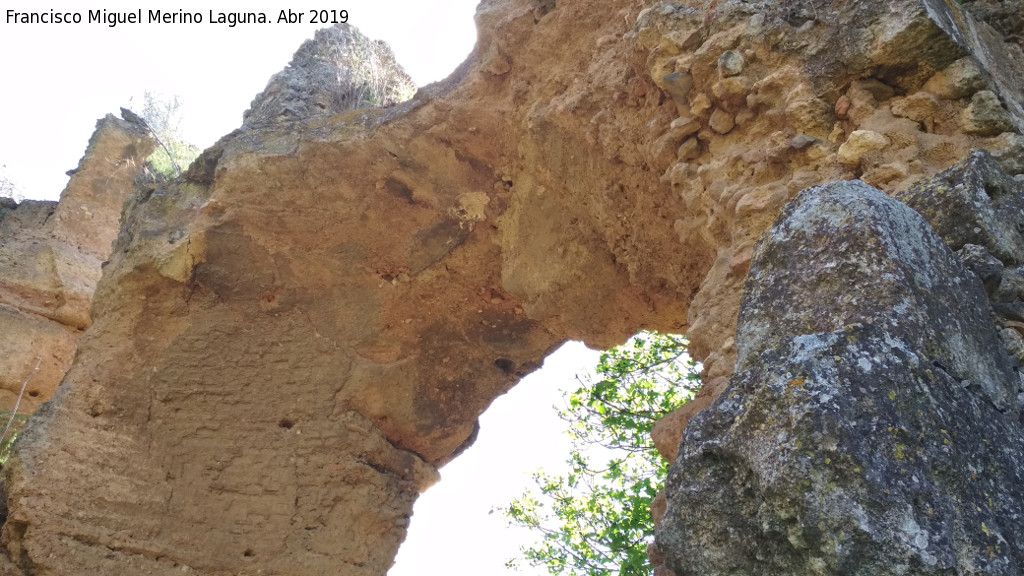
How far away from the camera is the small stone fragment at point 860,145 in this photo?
2.39 m

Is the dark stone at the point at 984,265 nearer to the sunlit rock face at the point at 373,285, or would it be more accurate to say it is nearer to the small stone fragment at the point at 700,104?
the sunlit rock face at the point at 373,285

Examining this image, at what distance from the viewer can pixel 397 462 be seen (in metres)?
5.28

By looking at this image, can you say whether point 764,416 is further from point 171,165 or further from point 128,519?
point 171,165

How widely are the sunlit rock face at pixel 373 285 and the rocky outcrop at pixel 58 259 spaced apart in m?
2.58

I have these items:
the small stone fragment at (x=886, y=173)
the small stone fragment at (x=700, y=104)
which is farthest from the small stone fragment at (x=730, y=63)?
the small stone fragment at (x=886, y=173)

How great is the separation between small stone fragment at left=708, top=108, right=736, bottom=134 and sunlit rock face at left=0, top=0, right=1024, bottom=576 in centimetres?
1

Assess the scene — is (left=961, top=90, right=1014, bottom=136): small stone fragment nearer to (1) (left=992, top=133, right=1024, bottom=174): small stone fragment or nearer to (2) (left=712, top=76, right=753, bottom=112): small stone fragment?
(1) (left=992, top=133, right=1024, bottom=174): small stone fragment

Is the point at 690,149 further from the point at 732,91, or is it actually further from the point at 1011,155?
the point at 1011,155

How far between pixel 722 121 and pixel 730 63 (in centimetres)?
21

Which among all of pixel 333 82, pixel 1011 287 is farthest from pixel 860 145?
pixel 333 82

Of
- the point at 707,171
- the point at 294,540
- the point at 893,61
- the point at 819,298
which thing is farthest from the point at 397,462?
the point at 819,298

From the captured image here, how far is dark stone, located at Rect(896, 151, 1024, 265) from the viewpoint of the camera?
5.93 ft

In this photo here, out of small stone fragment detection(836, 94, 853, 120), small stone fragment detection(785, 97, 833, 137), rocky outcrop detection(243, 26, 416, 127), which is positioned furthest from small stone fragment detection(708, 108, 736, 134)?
rocky outcrop detection(243, 26, 416, 127)

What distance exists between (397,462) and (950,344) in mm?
4242
